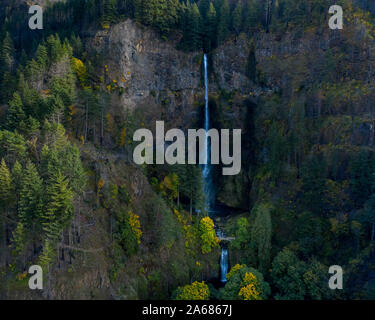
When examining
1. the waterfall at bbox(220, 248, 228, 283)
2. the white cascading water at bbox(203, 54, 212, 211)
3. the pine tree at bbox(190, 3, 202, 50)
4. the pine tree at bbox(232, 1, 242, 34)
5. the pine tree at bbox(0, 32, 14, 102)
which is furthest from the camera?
the pine tree at bbox(232, 1, 242, 34)

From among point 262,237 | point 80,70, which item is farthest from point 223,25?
point 262,237

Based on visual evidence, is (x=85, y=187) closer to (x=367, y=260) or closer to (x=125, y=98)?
(x=125, y=98)

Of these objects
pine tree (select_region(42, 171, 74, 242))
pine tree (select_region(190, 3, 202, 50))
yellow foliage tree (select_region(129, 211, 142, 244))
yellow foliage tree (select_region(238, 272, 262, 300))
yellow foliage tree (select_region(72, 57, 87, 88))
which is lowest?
yellow foliage tree (select_region(238, 272, 262, 300))

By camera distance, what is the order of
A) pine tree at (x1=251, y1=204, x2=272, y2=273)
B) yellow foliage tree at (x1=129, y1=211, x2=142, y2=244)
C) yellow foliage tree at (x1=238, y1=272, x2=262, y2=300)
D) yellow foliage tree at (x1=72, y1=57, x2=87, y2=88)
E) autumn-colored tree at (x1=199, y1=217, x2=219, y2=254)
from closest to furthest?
1. yellow foliage tree at (x1=238, y1=272, x2=262, y2=300)
2. yellow foliage tree at (x1=129, y1=211, x2=142, y2=244)
3. pine tree at (x1=251, y1=204, x2=272, y2=273)
4. autumn-colored tree at (x1=199, y1=217, x2=219, y2=254)
5. yellow foliage tree at (x1=72, y1=57, x2=87, y2=88)

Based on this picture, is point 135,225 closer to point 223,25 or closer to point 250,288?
point 250,288

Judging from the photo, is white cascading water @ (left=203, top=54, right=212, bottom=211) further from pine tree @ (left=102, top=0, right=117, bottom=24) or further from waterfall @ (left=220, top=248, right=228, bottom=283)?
pine tree @ (left=102, top=0, right=117, bottom=24)

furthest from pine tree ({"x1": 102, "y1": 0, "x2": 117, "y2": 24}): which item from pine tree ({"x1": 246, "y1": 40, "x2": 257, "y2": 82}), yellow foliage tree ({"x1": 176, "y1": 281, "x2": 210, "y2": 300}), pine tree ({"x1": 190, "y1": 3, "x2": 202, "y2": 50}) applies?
yellow foliage tree ({"x1": 176, "y1": 281, "x2": 210, "y2": 300})

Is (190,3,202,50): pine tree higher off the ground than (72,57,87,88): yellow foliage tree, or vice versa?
(190,3,202,50): pine tree

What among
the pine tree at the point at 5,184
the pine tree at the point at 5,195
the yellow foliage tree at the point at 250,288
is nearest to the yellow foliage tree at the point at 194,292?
the yellow foliage tree at the point at 250,288
